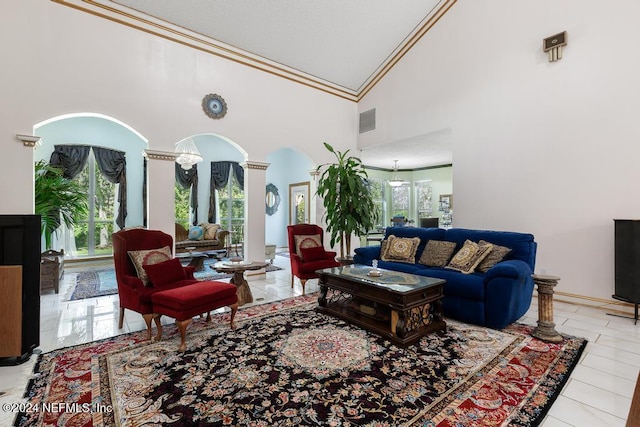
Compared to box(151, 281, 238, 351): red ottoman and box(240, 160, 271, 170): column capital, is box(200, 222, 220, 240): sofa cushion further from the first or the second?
box(151, 281, 238, 351): red ottoman

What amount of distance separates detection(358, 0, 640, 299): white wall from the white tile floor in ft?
2.57

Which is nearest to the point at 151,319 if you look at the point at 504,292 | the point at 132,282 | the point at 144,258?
the point at 132,282

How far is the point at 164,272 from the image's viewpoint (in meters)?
3.13

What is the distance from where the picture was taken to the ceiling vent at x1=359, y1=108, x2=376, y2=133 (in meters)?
6.71

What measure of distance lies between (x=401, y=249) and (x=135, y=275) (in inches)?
138

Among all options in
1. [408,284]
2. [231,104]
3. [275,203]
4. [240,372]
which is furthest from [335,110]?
[240,372]

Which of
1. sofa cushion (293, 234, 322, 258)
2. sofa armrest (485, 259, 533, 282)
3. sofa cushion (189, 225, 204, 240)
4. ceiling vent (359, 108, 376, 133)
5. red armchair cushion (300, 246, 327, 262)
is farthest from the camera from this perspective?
sofa cushion (189, 225, 204, 240)

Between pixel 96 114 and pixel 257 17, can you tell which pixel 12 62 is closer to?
pixel 96 114

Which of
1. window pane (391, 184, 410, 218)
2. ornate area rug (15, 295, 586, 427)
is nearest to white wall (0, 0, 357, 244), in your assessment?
ornate area rug (15, 295, 586, 427)

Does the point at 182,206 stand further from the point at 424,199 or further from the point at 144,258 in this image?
the point at 424,199

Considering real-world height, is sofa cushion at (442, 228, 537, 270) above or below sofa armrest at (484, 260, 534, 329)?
above

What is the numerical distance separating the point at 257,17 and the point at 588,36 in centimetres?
464

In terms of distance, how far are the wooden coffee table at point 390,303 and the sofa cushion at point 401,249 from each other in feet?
3.45

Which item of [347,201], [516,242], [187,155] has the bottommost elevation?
[516,242]
